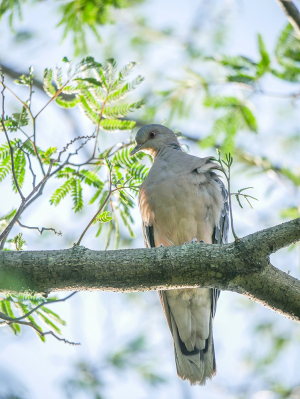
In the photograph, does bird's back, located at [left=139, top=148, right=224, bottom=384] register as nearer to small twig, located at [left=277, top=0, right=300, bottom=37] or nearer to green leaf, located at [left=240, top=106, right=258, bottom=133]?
green leaf, located at [left=240, top=106, right=258, bottom=133]

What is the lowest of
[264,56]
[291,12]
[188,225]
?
[188,225]

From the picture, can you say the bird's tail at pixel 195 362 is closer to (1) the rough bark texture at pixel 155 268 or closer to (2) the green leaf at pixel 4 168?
(1) the rough bark texture at pixel 155 268

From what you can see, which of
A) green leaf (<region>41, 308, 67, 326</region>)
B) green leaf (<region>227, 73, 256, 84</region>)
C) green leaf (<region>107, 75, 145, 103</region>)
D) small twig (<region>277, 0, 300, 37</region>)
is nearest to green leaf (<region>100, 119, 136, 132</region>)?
green leaf (<region>107, 75, 145, 103</region>)

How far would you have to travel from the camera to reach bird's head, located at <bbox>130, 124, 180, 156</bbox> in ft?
17.4

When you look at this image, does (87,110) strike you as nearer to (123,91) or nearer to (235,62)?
(123,91)

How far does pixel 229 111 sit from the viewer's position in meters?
4.50

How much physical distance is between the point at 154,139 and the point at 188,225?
58.4 inches

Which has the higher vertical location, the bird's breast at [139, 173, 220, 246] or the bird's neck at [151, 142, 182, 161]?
the bird's neck at [151, 142, 182, 161]

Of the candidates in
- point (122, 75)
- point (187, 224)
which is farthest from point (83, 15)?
point (187, 224)

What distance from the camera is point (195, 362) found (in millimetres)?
4355

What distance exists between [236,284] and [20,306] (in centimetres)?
159

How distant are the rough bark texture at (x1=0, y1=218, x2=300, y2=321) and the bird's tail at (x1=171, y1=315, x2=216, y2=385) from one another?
1879 millimetres

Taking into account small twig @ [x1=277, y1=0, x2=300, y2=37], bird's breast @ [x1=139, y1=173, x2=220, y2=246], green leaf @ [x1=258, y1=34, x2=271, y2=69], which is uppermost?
small twig @ [x1=277, y1=0, x2=300, y2=37]

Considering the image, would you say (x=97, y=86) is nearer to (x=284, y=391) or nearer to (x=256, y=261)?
(x=256, y=261)
